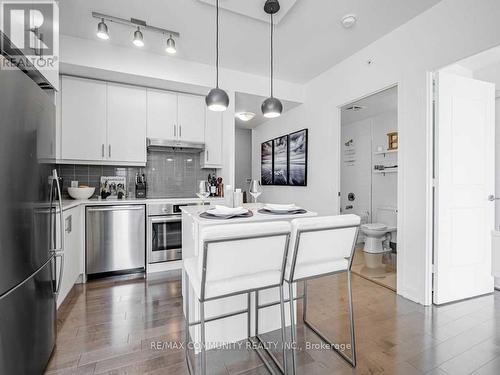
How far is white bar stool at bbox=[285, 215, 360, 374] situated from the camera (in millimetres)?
1369

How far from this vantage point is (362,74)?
293cm

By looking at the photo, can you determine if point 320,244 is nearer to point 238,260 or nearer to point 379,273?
point 238,260

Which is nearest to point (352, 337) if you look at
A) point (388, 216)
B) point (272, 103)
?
point (272, 103)

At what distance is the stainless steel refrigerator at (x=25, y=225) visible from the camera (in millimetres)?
1103

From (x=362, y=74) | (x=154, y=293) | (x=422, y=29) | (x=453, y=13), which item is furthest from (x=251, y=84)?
(x=154, y=293)

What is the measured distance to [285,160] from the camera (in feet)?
14.7

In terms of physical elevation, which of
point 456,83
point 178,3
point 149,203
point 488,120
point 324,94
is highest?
point 178,3

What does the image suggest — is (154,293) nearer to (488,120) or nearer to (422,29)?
(422,29)

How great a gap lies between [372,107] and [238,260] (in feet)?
13.4

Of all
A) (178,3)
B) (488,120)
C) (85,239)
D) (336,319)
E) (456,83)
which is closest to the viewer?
(336,319)

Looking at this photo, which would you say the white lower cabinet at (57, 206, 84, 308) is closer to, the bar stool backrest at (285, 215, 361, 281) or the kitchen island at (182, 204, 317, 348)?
the kitchen island at (182, 204, 317, 348)

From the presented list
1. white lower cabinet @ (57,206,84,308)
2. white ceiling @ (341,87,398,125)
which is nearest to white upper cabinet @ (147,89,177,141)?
white lower cabinet @ (57,206,84,308)

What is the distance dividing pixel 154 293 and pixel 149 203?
1.07 meters

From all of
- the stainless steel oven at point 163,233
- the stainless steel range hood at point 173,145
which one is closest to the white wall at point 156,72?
the stainless steel range hood at point 173,145
